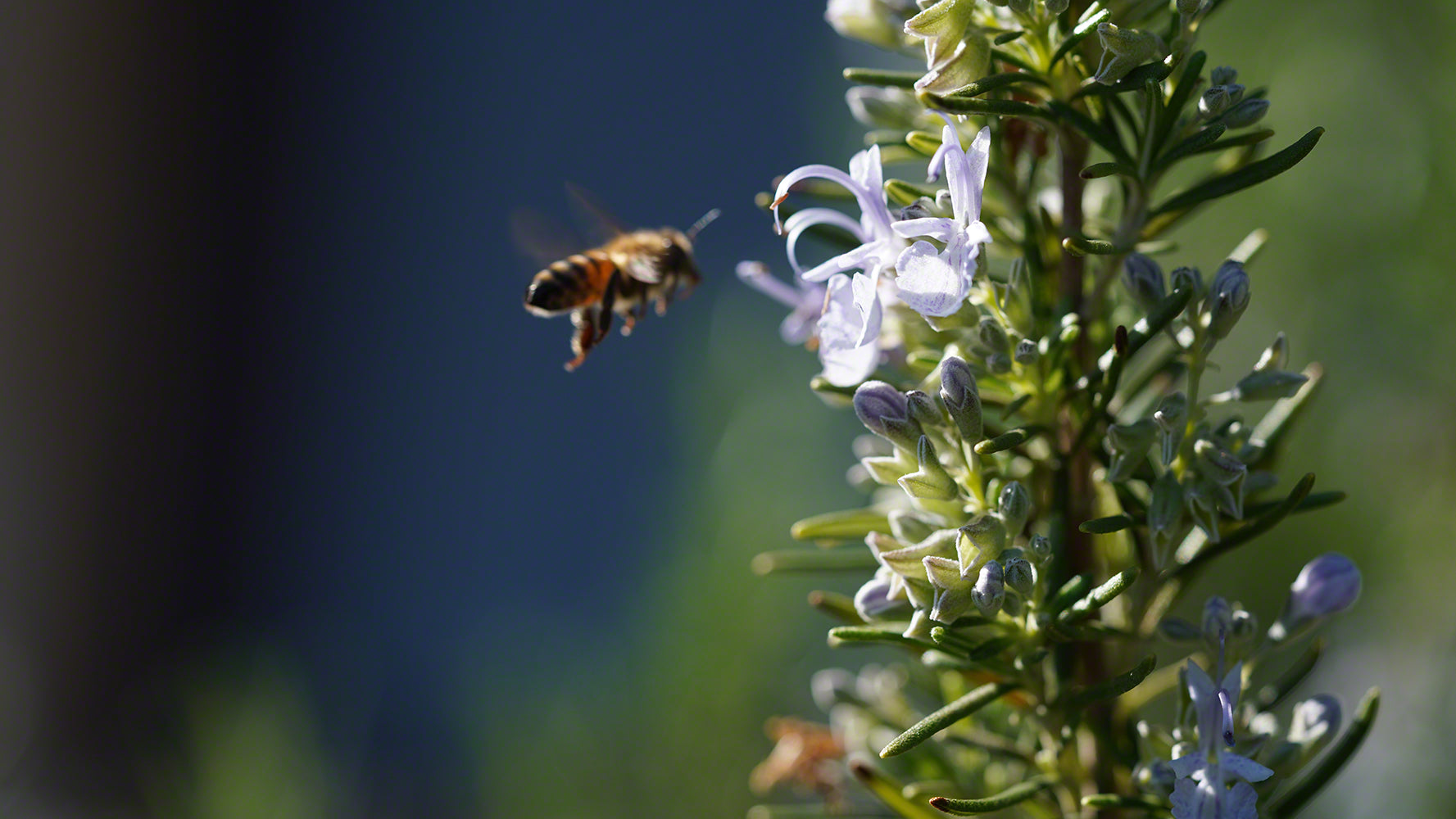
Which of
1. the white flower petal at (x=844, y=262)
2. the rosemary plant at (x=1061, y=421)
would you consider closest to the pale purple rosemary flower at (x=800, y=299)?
the rosemary plant at (x=1061, y=421)

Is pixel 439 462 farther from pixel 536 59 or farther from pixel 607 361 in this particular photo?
pixel 536 59

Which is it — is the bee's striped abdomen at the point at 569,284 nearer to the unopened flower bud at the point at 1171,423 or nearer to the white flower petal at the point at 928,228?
the white flower petal at the point at 928,228

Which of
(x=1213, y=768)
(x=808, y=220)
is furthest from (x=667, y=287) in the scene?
(x=1213, y=768)

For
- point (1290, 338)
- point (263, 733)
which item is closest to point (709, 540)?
point (263, 733)

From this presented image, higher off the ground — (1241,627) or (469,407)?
(1241,627)

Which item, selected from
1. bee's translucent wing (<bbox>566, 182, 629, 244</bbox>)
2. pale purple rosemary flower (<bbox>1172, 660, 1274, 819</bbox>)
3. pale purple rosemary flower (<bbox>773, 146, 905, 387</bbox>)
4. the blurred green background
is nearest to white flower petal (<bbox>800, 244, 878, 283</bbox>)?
pale purple rosemary flower (<bbox>773, 146, 905, 387</bbox>)

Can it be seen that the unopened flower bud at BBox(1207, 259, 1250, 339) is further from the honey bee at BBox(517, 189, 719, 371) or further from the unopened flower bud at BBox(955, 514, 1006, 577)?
the honey bee at BBox(517, 189, 719, 371)

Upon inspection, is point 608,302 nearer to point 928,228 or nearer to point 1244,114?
point 928,228
